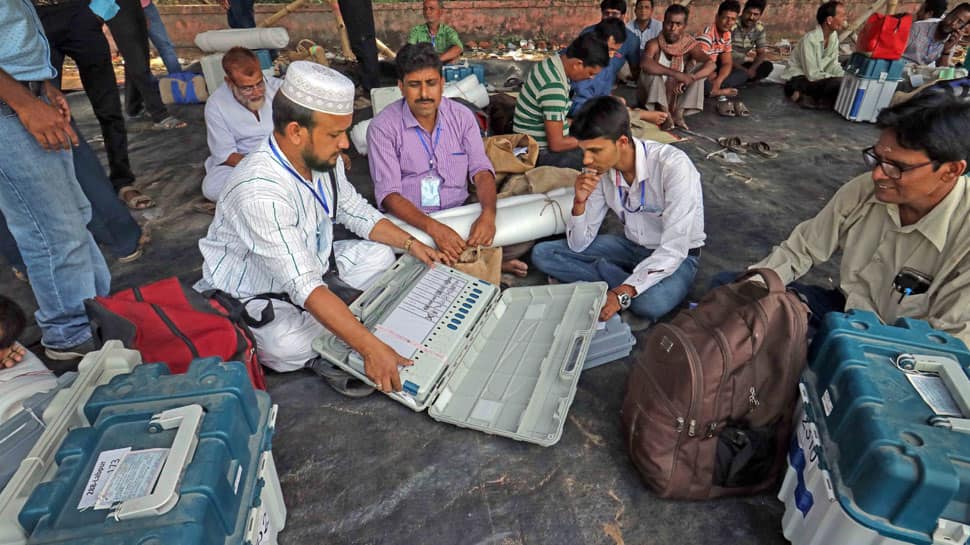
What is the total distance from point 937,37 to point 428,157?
6173 mm

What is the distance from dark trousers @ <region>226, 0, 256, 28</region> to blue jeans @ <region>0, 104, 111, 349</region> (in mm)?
4806

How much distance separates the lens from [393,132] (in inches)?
108

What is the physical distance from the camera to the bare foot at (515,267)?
111 inches

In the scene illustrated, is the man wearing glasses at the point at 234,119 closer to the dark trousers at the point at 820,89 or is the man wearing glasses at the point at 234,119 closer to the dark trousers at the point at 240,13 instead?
the dark trousers at the point at 240,13

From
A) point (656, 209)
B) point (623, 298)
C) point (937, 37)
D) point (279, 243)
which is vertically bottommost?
point (623, 298)

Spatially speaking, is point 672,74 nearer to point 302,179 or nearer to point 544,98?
point 544,98

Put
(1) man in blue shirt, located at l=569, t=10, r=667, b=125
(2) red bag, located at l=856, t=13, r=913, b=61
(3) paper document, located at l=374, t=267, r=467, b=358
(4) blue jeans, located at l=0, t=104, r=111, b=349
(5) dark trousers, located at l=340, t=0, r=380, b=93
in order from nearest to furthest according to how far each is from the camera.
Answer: (4) blue jeans, located at l=0, t=104, r=111, b=349, (3) paper document, located at l=374, t=267, r=467, b=358, (1) man in blue shirt, located at l=569, t=10, r=667, b=125, (2) red bag, located at l=856, t=13, r=913, b=61, (5) dark trousers, located at l=340, t=0, r=380, b=93

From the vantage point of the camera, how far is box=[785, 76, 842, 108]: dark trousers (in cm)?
539

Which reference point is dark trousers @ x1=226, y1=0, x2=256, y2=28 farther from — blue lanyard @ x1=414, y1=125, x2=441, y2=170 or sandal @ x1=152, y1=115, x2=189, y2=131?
blue lanyard @ x1=414, y1=125, x2=441, y2=170

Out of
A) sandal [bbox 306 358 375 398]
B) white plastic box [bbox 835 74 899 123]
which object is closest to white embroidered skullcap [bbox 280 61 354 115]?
sandal [bbox 306 358 375 398]

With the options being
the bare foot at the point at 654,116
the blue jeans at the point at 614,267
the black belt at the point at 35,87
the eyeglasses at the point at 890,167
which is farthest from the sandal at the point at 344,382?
the bare foot at the point at 654,116

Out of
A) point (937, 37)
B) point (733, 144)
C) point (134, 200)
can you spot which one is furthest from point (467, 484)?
point (937, 37)

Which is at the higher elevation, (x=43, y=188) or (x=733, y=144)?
(x=43, y=188)

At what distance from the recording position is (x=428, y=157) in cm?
284
